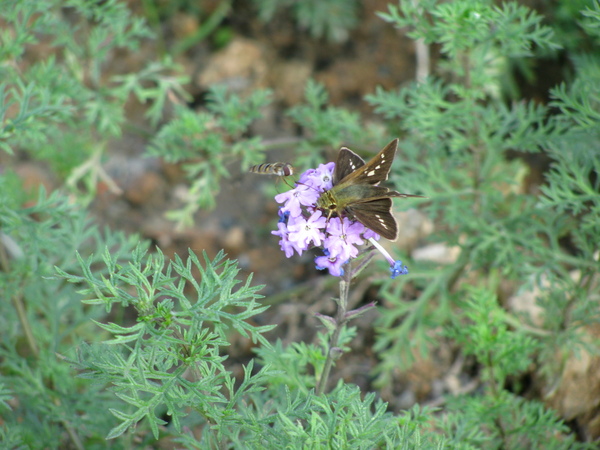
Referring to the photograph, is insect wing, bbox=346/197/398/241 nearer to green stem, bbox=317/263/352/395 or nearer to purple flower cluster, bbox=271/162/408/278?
purple flower cluster, bbox=271/162/408/278

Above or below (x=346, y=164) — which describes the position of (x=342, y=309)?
below

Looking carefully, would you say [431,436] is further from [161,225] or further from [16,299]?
[161,225]

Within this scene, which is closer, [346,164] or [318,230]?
[318,230]

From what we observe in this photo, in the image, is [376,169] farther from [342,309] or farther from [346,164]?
[342,309]

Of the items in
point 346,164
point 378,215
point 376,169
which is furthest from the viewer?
point 346,164

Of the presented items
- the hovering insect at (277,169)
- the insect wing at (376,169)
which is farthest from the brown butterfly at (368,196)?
the hovering insect at (277,169)

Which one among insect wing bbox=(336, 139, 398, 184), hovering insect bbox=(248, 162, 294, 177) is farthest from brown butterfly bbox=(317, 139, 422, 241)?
hovering insect bbox=(248, 162, 294, 177)

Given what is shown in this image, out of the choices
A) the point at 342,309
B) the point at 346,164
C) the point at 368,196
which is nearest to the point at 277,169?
the point at 346,164

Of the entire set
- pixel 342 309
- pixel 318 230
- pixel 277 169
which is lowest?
pixel 342 309
